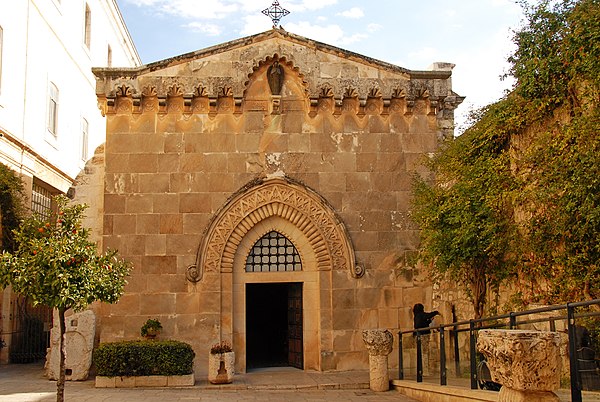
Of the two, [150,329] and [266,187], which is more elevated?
[266,187]

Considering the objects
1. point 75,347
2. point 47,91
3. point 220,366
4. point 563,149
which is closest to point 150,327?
point 75,347

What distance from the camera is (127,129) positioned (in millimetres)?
13000

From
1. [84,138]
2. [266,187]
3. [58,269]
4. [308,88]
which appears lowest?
[58,269]

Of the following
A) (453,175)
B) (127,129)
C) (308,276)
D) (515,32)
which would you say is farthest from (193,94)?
(515,32)

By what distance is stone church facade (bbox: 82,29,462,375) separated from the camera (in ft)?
41.7

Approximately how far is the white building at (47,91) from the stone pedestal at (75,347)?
185 inches

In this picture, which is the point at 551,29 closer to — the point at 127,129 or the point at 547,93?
the point at 547,93

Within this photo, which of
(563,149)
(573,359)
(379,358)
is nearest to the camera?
(573,359)

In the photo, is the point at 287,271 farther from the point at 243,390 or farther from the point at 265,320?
the point at 265,320

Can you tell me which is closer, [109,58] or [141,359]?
[141,359]

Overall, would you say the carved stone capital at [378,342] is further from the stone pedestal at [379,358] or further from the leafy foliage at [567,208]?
the leafy foliage at [567,208]

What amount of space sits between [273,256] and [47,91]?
32.8 feet

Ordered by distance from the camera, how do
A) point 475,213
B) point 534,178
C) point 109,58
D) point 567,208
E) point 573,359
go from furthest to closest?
point 109,58, point 475,213, point 534,178, point 567,208, point 573,359

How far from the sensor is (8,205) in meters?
15.7
